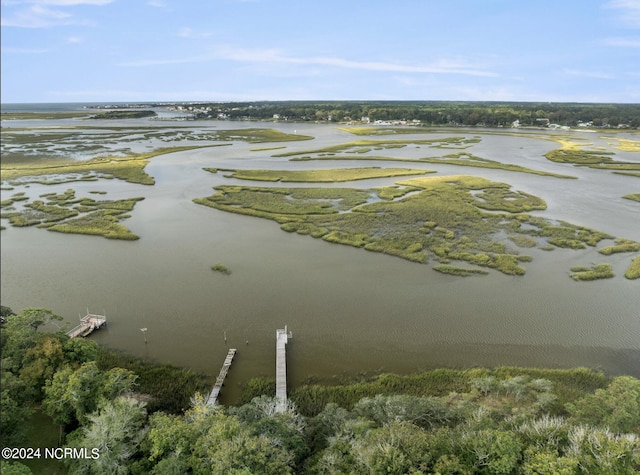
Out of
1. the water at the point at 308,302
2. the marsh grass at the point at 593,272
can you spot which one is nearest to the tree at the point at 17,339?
the water at the point at 308,302

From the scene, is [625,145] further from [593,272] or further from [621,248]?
[593,272]

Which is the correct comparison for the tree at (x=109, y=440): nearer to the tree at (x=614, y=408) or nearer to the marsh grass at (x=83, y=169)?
the tree at (x=614, y=408)

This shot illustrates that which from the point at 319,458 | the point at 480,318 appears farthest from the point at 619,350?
the point at 319,458

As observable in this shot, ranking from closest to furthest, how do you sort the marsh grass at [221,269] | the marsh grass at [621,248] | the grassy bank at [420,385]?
the grassy bank at [420,385]
the marsh grass at [221,269]
the marsh grass at [621,248]

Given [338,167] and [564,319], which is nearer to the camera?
[564,319]

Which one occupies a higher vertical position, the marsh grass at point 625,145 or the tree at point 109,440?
the marsh grass at point 625,145

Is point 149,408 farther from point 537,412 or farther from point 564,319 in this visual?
point 564,319
